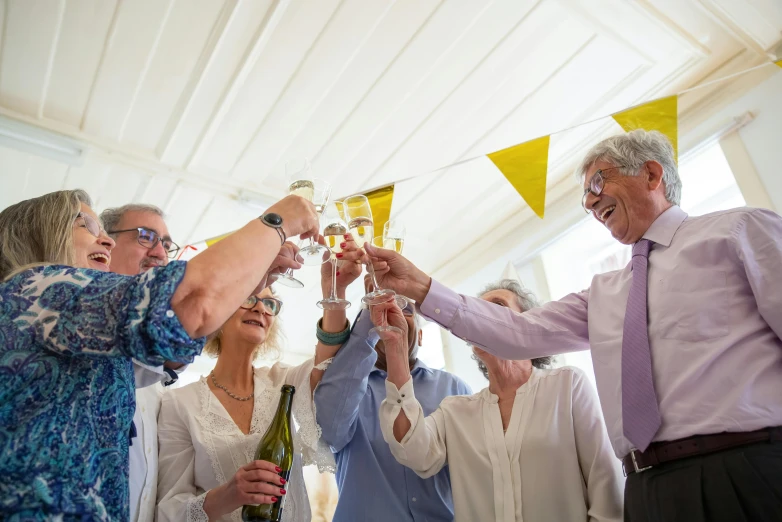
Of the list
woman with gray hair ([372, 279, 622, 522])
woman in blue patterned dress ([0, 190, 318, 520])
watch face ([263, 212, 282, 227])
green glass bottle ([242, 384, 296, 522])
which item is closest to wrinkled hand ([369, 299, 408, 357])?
woman with gray hair ([372, 279, 622, 522])

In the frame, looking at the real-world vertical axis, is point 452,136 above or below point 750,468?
above

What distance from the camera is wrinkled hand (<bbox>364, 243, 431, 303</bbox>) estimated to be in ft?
5.31

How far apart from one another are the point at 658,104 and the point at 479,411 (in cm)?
150

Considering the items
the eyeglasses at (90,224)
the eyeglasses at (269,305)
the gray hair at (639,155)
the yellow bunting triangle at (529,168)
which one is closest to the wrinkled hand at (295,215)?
the eyeglasses at (90,224)

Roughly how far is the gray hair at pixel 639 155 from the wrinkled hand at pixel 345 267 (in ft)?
2.82

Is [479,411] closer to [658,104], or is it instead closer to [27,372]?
[27,372]

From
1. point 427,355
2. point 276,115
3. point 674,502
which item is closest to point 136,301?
point 674,502

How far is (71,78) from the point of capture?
280cm

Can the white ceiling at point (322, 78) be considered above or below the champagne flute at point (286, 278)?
above

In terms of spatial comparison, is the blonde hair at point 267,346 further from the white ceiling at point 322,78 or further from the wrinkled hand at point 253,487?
A: the white ceiling at point 322,78

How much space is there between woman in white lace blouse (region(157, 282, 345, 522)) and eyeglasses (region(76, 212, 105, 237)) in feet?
2.11

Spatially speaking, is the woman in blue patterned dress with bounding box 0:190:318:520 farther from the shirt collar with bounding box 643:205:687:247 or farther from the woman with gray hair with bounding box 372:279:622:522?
the shirt collar with bounding box 643:205:687:247

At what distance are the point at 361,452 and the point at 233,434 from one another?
43 cm

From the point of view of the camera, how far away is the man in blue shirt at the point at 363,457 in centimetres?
168
